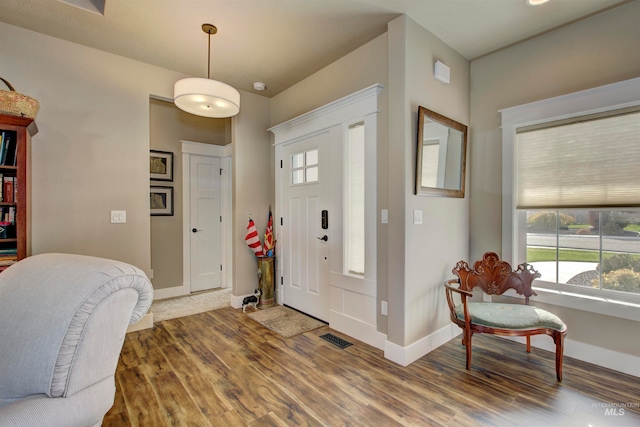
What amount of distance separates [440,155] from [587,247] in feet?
4.53

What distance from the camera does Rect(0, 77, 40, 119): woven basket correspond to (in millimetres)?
2121

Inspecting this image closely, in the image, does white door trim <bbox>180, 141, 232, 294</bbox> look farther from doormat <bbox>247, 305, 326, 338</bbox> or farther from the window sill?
the window sill

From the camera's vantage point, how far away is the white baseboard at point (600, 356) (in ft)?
7.20

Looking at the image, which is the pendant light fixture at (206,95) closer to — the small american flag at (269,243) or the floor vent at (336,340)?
the small american flag at (269,243)

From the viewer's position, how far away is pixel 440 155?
2.69 metres

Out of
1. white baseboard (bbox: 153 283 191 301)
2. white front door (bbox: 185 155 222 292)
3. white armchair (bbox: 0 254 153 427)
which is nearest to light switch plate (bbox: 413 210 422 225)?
white armchair (bbox: 0 254 153 427)

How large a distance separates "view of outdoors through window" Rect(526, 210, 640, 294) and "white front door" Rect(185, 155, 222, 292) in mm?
4075

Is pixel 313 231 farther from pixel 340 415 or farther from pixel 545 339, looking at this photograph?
pixel 545 339

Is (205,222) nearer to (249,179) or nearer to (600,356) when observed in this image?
(249,179)

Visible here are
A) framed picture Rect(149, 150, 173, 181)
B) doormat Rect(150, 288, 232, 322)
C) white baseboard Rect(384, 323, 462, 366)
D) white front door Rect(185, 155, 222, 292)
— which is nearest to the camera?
white baseboard Rect(384, 323, 462, 366)

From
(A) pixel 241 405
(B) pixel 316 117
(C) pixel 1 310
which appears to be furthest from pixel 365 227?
(C) pixel 1 310

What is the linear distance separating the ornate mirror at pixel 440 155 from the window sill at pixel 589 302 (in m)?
1.11

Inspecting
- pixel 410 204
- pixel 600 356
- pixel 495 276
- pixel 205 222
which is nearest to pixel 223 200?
pixel 205 222

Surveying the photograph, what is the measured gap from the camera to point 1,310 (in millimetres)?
1168
